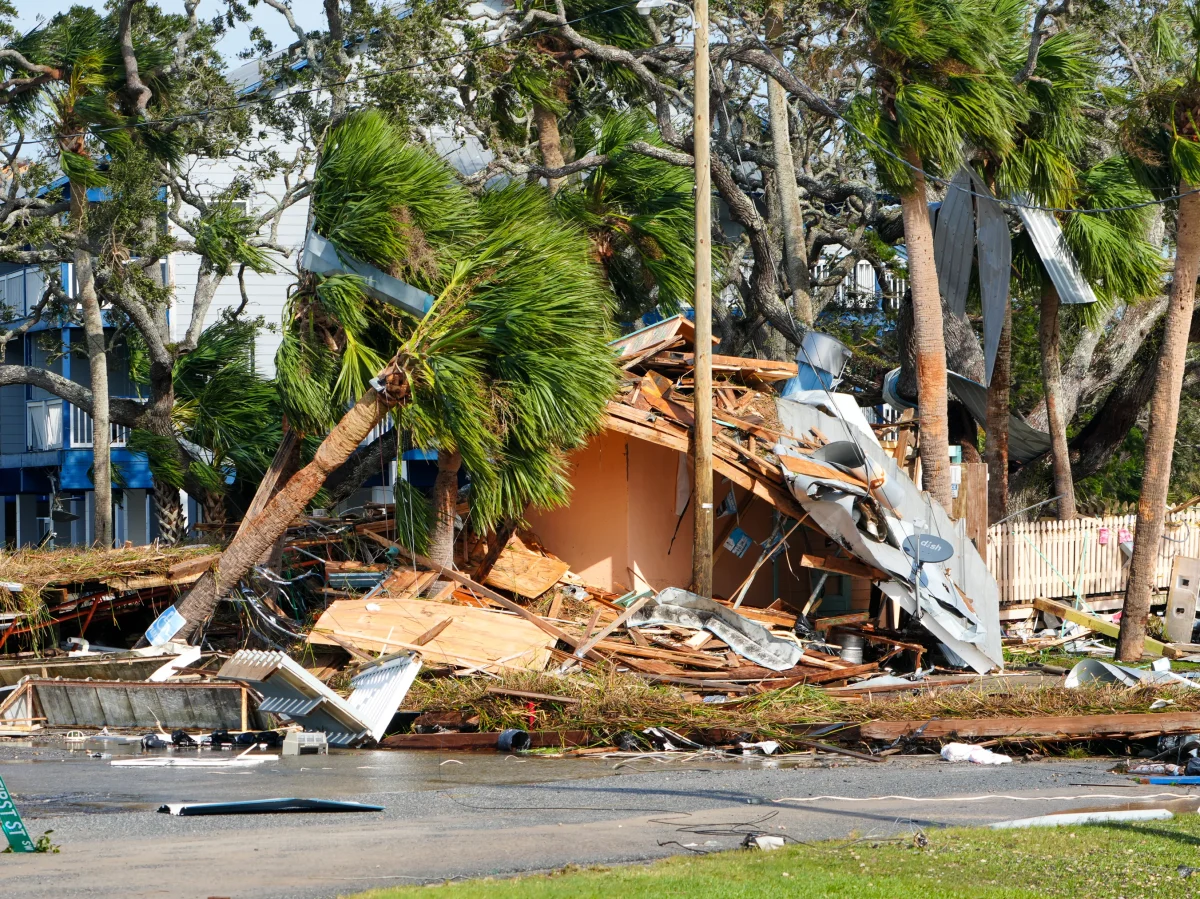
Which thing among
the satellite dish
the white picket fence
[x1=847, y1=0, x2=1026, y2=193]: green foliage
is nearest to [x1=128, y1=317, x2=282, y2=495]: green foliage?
the satellite dish

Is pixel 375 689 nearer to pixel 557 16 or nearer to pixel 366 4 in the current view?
pixel 557 16

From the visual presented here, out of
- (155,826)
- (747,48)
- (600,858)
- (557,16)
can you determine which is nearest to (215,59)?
(557,16)

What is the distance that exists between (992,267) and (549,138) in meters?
6.75

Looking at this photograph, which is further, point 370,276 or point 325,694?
point 370,276

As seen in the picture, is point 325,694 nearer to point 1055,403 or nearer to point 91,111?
point 91,111

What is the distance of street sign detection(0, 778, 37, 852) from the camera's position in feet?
21.4

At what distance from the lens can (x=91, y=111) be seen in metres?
19.8

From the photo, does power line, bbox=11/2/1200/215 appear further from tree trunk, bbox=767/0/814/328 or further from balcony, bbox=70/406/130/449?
balcony, bbox=70/406/130/449

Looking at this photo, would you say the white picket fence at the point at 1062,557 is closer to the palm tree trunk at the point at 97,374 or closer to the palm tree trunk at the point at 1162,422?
the palm tree trunk at the point at 1162,422

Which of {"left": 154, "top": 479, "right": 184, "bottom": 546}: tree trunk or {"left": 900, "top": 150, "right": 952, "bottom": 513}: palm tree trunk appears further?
{"left": 154, "top": 479, "right": 184, "bottom": 546}: tree trunk

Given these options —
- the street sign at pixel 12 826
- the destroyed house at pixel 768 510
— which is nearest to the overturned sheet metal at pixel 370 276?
the destroyed house at pixel 768 510

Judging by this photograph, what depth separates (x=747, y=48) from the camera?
1841 cm

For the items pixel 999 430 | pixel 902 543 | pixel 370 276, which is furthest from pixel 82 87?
pixel 999 430

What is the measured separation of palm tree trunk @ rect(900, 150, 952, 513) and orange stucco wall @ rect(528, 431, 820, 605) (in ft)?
7.03
